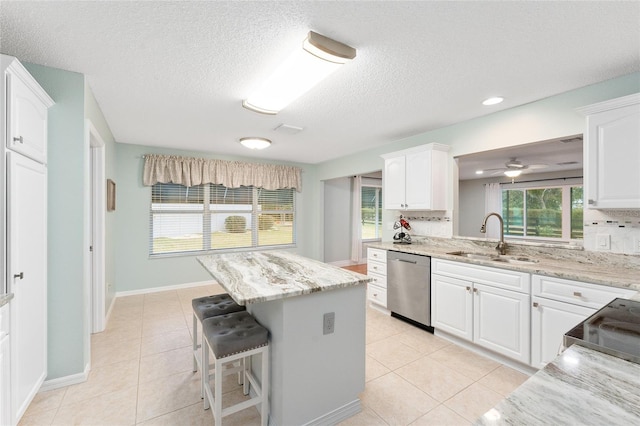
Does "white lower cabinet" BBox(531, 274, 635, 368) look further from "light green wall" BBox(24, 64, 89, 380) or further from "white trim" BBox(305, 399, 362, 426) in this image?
"light green wall" BBox(24, 64, 89, 380)

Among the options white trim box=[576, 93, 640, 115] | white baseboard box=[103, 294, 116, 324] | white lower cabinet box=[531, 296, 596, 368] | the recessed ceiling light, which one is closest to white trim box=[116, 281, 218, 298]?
white baseboard box=[103, 294, 116, 324]

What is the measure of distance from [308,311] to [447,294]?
5.85ft

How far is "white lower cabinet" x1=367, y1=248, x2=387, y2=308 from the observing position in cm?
351

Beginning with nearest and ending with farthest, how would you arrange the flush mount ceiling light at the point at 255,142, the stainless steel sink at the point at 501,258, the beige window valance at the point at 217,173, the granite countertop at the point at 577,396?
the granite countertop at the point at 577,396 < the stainless steel sink at the point at 501,258 < the flush mount ceiling light at the point at 255,142 < the beige window valance at the point at 217,173

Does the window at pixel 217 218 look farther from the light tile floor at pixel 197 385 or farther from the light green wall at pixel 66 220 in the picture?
the light green wall at pixel 66 220

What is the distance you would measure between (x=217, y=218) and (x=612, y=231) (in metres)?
5.12

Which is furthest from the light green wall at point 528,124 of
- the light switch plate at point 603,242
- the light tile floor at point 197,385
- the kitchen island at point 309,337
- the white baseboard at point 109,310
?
the white baseboard at point 109,310

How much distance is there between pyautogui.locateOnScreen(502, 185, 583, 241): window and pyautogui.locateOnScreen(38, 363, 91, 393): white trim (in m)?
7.81

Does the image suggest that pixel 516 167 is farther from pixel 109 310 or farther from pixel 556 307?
pixel 109 310

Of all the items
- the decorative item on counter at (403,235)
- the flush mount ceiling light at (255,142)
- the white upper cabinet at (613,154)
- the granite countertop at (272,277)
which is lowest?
the granite countertop at (272,277)

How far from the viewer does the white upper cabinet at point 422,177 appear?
3320 millimetres

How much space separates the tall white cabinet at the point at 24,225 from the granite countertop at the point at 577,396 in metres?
2.26

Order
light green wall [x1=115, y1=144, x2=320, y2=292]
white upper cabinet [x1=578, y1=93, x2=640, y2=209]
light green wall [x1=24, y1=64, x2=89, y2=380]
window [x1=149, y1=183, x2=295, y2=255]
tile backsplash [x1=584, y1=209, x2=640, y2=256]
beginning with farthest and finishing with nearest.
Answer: window [x1=149, y1=183, x2=295, y2=255] → light green wall [x1=115, y1=144, x2=320, y2=292] → tile backsplash [x1=584, y1=209, x2=640, y2=256] → light green wall [x1=24, y1=64, x2=89, y2=380] → white upper cabinet [x1=578, y1=93, x2=640, y2=209]

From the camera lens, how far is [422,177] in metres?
3.39
